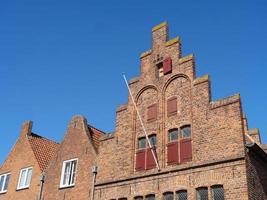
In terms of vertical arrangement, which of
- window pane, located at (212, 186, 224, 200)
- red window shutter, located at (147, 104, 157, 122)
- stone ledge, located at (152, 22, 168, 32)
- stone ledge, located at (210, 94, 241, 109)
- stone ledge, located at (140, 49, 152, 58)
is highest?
stone ledge, located at (152, 22, 168, 32)

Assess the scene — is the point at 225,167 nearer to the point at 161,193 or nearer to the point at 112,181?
the point at 161,193

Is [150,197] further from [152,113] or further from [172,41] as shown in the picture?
[172,41]

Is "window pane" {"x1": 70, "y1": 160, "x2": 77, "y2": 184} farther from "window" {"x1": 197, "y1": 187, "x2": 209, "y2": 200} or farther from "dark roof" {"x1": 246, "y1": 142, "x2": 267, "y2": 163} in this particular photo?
"dark roof" {"x1": 246, "y1": 142, "x2": 267, "y2": 163}

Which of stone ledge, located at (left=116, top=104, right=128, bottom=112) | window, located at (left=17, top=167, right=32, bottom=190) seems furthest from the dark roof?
window, located at (left=17, top=167, right=32, bottom=190)

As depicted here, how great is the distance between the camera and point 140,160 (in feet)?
61.3

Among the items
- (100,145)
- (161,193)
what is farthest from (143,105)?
(161,193)

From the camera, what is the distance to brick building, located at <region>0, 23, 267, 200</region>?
15.6m

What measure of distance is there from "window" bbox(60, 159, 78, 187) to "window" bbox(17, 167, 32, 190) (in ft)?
11.9

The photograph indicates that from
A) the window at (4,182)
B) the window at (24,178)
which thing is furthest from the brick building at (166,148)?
the window at (4,182)

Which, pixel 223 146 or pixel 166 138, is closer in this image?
pixel 223 146

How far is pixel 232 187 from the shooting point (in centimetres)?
1486

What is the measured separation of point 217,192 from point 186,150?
251 centimetres

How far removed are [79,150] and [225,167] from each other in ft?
31.4

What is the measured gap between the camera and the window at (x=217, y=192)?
15.2 meters
